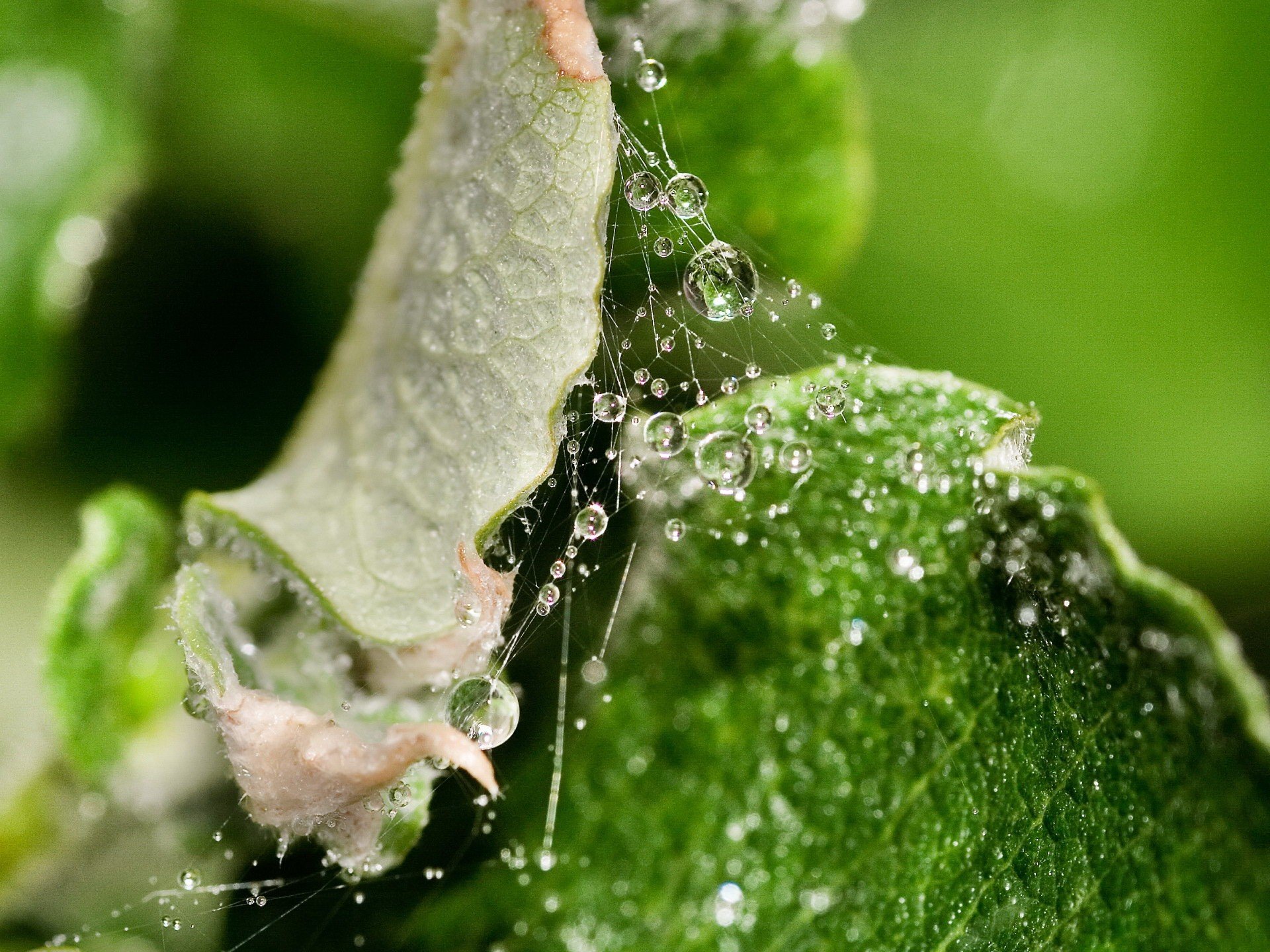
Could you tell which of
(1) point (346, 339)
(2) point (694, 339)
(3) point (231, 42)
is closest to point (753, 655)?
(2) point (694, 339)

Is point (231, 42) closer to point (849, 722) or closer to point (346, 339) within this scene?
point (346, 339)

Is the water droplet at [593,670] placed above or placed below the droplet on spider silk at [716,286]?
below

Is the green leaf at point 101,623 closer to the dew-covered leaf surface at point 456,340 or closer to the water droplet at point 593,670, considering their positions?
the dew-covered leaf surface at point 456,340

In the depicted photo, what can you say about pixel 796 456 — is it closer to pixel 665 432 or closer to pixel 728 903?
pixel 665 432

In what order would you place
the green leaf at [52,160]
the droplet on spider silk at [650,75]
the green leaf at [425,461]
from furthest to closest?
the green leaf at [52,160], the droplet on spider silk at [650,75], the green leaf at [425,461]

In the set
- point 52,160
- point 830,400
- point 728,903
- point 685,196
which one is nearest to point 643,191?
point 685,196

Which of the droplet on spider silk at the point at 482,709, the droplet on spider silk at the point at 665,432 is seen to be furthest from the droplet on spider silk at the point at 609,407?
the droplet on spider silk at the point at 482,709
